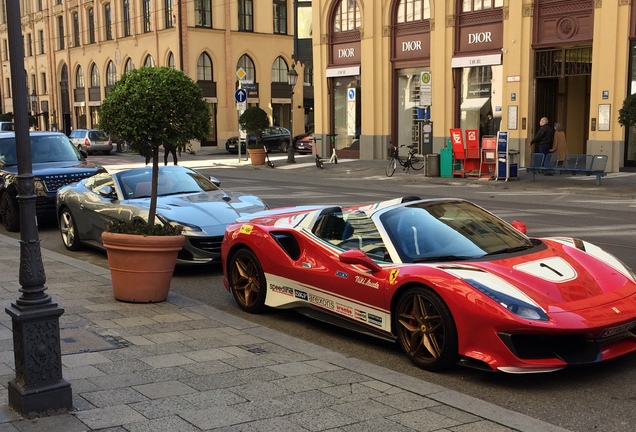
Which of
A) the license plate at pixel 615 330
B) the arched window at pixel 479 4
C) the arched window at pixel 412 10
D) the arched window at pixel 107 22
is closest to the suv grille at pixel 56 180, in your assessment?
the license plate at pixel 615 330

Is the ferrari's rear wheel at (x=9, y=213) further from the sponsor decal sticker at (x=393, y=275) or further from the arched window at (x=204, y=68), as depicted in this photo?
the arched window at (x=204, y=68)

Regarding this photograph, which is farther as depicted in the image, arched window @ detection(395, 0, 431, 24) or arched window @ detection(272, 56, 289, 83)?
arched window @ detection(272, 56, 289, 83)

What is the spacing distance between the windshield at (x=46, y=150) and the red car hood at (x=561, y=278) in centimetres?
1180

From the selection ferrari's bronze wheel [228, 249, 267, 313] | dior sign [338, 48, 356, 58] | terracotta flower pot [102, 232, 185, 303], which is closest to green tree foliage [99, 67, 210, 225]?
terracotta flower pot [102, 232, 185, 303]

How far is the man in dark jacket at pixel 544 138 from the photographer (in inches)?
914

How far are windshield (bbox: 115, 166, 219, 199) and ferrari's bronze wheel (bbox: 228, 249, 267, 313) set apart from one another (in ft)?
11.3

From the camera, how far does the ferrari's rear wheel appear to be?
14094mm

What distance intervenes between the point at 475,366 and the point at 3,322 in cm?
442

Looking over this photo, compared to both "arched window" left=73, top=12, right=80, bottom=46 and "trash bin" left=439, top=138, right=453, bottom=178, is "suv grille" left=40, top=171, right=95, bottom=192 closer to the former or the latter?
"trash bin" left=439, top=138, right=453, bottom=178

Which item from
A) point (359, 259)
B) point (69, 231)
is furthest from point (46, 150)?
point (359, 259)

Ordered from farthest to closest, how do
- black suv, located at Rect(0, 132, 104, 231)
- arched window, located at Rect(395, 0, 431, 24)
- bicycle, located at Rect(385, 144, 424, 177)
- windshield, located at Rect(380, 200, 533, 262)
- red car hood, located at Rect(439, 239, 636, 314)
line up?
arched window, located at Rect(395, 0, 431, 24)
bicycle, located at Rect(385, 144, 424, 177)
black suv, located at Rect(0, 132, 104, 231)
windshield, located at Rect(380, 200, 533, 262)
red car hood, located at Rect(439, 239, 636, 314)

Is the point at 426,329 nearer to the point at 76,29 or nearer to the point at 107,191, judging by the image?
the point at 107,191

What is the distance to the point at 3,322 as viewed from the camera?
6871 mm

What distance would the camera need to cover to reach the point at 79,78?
65750 mm
